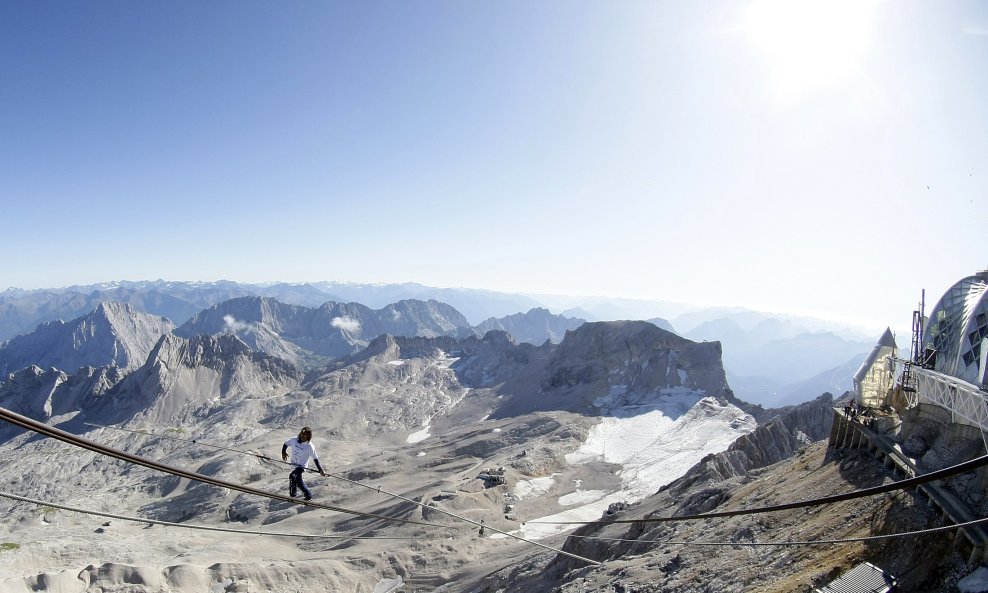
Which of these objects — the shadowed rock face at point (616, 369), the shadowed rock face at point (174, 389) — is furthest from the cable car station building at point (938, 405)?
the shadowed rock face at point (174, 389)

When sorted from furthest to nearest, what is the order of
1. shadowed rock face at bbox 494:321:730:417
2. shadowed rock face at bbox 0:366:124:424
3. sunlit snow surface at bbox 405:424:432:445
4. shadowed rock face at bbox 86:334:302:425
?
shadowed rock face at bbox 0:366:124:424 < shadowed rock face at bbox 86:334:302:425 < sunlit snow surface at bbox 405:424:432:445 < shadowed rock face at bbox 494:321:730:417

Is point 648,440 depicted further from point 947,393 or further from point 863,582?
point 863,582

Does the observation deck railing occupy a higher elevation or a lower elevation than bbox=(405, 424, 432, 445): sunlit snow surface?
higher

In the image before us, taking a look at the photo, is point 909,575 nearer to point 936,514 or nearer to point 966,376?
point 936,514

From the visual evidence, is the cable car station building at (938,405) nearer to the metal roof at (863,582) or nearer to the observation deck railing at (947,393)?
the observation deck railing at (947,393)

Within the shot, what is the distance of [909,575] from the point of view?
1501cm

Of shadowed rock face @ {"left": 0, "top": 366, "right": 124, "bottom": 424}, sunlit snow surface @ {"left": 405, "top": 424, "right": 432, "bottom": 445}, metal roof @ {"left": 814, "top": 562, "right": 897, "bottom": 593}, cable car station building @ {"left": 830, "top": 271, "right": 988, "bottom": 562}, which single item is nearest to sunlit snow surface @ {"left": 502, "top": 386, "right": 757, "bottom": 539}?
cable car station building @ {"left": 830, "top": 271, "right": 988, "bottom": 562}

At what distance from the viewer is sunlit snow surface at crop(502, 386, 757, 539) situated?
73375 mm

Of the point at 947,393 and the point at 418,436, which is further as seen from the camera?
the point at 418,436

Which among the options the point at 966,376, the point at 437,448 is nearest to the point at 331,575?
the point at 966,376

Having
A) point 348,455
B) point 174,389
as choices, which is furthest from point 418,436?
point 174,389

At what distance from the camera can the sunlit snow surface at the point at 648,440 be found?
241 ft

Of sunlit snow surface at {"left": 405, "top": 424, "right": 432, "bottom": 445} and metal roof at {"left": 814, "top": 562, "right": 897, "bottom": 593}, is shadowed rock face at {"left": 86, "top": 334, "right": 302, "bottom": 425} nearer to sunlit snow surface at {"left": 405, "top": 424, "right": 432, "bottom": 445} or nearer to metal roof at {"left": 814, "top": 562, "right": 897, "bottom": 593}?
sunlit snow surface at {"left": 405, "top": 424, "right": 432, "bottom": 445}

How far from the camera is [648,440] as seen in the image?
102375 millimetres
